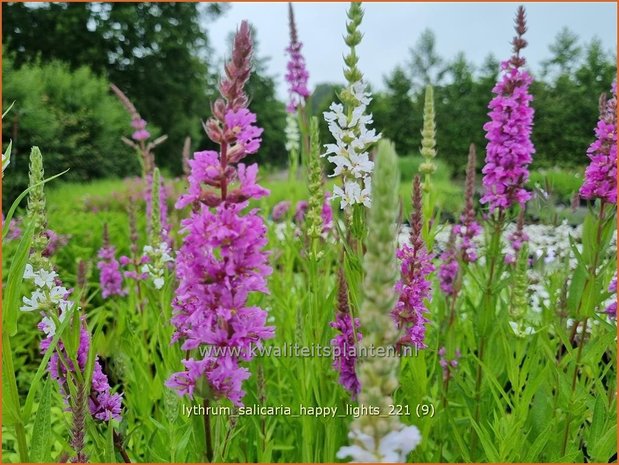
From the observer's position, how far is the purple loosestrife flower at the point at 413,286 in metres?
2.27

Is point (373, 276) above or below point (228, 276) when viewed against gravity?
above

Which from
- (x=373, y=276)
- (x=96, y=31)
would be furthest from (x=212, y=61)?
(x=373, y=276)

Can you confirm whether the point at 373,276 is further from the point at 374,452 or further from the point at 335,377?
the point at 335,377

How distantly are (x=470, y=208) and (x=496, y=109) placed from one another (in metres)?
0.93

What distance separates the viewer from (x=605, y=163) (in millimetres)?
2707

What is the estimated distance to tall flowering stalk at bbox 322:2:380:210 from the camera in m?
2.35

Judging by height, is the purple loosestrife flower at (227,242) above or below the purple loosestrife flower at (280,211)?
above

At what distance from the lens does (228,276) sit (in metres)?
1.59

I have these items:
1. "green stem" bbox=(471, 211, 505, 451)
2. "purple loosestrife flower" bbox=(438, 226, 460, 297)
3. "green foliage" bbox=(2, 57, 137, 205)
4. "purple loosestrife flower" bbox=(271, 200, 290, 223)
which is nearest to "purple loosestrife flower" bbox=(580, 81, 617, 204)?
"green stem" bbox=(471, 211, 505, 451)

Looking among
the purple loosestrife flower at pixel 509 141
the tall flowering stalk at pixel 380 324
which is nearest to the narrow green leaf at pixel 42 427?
the tall flowering stalk at pixel 380 324

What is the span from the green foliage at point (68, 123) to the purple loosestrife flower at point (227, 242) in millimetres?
13372

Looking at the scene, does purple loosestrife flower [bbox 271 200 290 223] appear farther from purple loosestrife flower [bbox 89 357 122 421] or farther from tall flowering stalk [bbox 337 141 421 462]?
tall flowering stalk [bbox 337 141 421 462]

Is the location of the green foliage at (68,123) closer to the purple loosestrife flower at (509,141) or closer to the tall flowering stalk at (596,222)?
the purple loosestrife flower at (509,141)

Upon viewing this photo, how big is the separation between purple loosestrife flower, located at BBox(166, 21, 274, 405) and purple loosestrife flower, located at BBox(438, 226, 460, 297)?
2446mm
